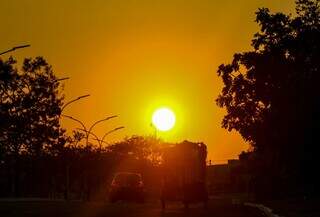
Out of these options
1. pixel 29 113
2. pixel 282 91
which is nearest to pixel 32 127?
pixel 29 113

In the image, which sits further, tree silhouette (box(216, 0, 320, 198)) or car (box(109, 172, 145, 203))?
car (box(109, 172, 145, 203))

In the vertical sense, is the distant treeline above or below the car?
above

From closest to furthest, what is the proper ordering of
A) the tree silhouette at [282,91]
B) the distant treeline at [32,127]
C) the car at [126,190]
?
the tree silhouette at [282,91]
the car at [126,190]
the distant treeline at [32,127]

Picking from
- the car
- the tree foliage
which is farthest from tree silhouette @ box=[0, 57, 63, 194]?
the car

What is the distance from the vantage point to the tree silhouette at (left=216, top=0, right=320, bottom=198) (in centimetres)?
3538

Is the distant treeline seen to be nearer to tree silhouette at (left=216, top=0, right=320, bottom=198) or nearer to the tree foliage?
the tree foliage

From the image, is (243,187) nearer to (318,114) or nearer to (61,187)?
(61,187)

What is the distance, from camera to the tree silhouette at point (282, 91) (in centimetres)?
3538

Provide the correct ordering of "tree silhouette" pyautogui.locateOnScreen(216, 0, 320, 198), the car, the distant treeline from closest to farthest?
1. "tree silhouette" pyautogui.locateOnScreen(216, 0, 320, 198)
2. the car
3. the distant treeline

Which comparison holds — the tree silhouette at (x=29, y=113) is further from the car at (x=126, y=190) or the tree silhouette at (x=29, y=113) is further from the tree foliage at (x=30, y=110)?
the car at (x=126, y=190)

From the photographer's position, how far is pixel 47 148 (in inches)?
2817

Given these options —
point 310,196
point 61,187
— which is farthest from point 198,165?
point 61,187

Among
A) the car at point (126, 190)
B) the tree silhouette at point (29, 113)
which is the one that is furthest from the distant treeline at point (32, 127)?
the car at point (126, 190)

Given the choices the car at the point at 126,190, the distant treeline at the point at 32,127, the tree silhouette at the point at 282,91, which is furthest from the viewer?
the distant treeline at the point at 32,127
